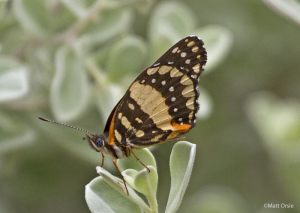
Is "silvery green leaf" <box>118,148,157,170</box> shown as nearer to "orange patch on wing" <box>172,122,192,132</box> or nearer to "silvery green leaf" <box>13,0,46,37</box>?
"orange patch on wing" <box>172,122,192,132</box>

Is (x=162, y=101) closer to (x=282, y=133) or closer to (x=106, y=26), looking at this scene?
(x=106, y=26)

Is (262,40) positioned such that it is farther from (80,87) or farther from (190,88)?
(190,88)

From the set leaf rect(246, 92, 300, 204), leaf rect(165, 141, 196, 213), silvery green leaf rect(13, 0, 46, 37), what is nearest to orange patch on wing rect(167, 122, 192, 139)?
leaf rect(165, 141, 196, 213)

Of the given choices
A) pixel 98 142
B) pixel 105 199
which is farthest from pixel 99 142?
pixel 105 199

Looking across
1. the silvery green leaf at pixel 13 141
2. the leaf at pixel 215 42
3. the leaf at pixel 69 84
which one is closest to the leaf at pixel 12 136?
the silvery green leaf at pixel 13 141

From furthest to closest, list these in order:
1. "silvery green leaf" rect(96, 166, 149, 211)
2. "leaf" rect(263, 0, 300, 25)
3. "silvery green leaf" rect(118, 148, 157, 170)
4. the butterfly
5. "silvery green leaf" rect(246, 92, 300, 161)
Result: "silvery green leaf" rect(246, 92, 300, 161) → "leaf" rect(263, 0, 300, 25) → the butterfly → "silvery green leaf" rect(118, 148, 157, 170) → "silvery green leaf" rect(96, 166, 149, 211)

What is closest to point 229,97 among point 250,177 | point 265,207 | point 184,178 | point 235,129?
point 235,129
